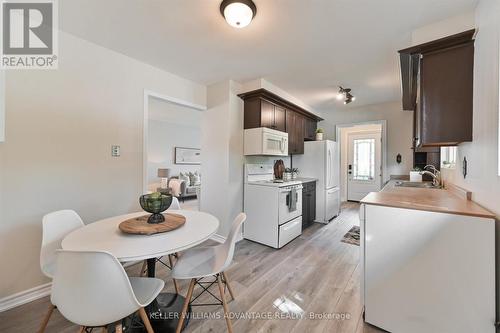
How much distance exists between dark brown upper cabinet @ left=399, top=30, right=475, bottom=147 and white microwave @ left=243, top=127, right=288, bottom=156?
1890mm

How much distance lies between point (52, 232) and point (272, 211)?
2321 mm

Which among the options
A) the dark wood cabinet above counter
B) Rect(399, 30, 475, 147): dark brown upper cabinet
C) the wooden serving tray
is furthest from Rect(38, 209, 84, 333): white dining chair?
Rect(399, 30, 475, 147): dark brown upper cabinet

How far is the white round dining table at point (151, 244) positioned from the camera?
3.81 ft

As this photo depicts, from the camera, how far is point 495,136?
4.15ft

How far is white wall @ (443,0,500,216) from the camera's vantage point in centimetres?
127

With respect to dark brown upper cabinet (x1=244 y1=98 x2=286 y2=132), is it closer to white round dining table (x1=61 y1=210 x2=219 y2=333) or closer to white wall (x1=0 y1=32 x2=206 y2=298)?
white wall (x1=0 y1=32 x2=206 y2=298)

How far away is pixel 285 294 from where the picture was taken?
1947mm

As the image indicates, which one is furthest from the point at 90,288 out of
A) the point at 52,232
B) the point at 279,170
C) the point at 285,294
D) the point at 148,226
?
the point at 279,170

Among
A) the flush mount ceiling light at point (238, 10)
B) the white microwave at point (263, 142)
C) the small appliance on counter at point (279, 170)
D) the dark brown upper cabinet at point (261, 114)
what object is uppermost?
the flush mount ceiling light at point (238, 10)

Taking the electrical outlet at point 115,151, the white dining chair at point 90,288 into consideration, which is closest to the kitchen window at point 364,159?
the electrical outlet at point 115,151

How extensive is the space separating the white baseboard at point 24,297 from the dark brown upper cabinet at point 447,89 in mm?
3656

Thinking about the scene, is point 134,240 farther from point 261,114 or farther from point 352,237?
point 352,237

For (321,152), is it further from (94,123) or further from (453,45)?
(94,123)

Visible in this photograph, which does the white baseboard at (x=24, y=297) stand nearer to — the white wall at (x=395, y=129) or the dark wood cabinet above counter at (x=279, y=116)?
the dark wood cabinet above counter at (x=279, y=116)
